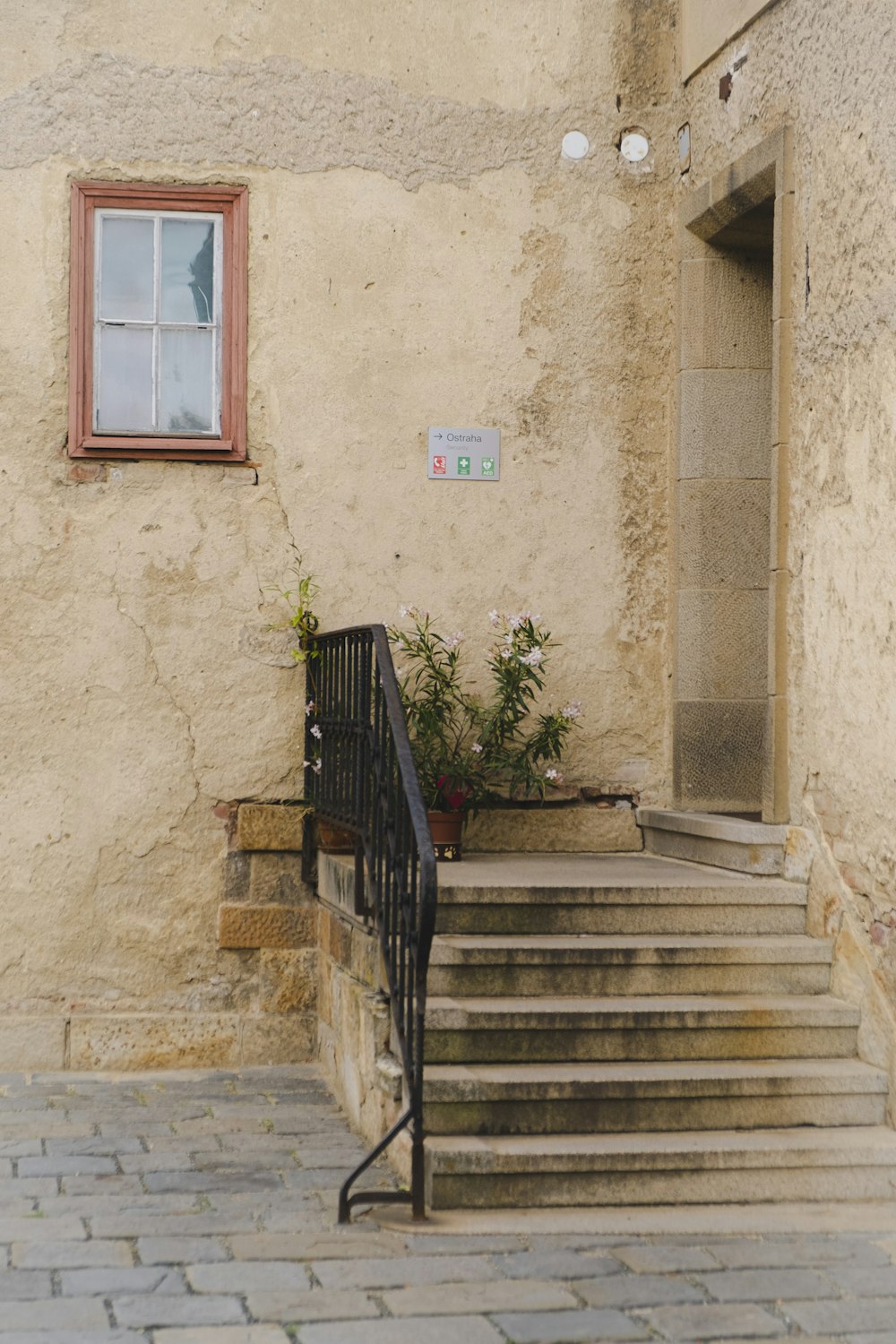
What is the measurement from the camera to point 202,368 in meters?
6.24

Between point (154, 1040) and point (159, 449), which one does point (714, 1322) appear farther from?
point (159, 449)

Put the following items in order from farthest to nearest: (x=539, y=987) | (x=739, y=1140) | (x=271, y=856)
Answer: (x=271, y=856) → (x=539, y=987) → (x=739, y=1140)

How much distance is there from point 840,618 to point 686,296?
6.21ft

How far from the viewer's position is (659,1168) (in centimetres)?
425

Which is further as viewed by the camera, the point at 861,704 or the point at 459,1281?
the point at 861,704

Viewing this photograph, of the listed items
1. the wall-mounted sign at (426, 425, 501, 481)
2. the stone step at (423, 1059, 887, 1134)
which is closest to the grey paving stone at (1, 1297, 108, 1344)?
the stone step at (423, 1059, 887, 1134)

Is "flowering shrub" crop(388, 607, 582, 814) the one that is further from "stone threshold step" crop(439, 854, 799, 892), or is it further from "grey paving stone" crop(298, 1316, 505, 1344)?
"grey paving stone" crop(298, 1316, 505, 1344)

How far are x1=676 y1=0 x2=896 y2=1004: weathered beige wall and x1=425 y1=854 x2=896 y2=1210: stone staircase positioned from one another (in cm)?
29

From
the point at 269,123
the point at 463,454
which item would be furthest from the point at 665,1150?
the point at 269,123

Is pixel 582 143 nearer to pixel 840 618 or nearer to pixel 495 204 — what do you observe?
pixel 495 204

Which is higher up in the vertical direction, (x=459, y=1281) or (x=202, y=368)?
(x=202, y=368)

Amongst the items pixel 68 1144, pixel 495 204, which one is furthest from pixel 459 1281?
pixel 495 204

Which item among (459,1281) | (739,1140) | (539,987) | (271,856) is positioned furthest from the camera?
(271,856)

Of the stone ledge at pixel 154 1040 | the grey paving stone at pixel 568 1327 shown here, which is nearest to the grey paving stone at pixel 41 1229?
the grey paving stone at pixel 568 1327
